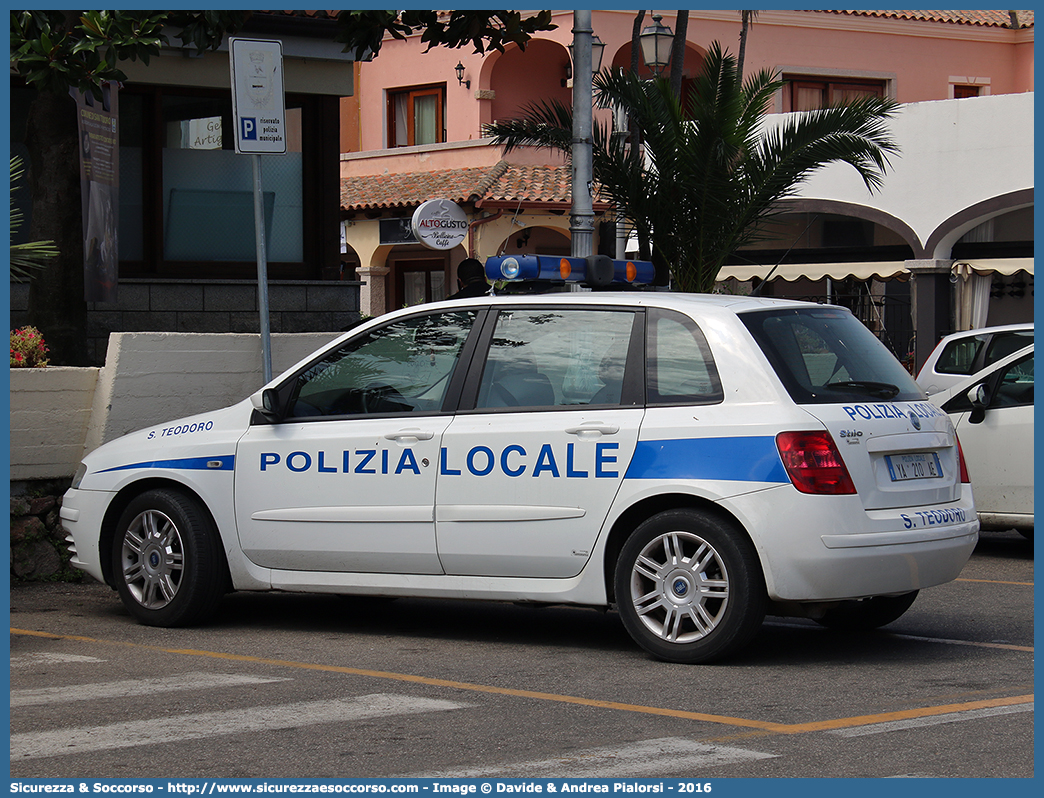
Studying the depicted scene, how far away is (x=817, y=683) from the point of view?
6.52m

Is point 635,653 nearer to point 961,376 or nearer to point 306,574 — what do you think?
point 306,574

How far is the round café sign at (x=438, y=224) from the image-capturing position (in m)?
20.2

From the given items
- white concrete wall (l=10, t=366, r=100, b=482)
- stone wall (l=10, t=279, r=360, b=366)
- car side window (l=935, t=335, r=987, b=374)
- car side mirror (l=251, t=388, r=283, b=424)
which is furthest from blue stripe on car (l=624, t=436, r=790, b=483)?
stone wall (l=10, t=279, r=360, b=366)

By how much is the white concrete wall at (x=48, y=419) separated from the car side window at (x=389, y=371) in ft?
9.56

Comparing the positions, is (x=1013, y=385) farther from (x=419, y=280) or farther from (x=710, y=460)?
(x=419, y=280)

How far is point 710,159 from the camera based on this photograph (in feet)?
51.9

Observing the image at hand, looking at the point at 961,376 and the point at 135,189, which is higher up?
the point at 135,189

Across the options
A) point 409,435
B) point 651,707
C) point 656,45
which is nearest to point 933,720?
point 651,707

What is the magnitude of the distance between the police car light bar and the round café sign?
11941mm

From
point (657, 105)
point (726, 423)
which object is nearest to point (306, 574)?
point (726, 423)

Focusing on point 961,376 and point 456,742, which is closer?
point 456,742

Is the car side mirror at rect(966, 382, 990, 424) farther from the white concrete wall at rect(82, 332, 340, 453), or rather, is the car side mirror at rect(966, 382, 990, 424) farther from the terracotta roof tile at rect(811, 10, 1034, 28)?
the terracotta roof tile at rect(811, 10, 1034, 28)

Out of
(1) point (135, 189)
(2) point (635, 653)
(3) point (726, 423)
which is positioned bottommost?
(2) point (635, 653)

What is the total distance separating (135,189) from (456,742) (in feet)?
34.9
